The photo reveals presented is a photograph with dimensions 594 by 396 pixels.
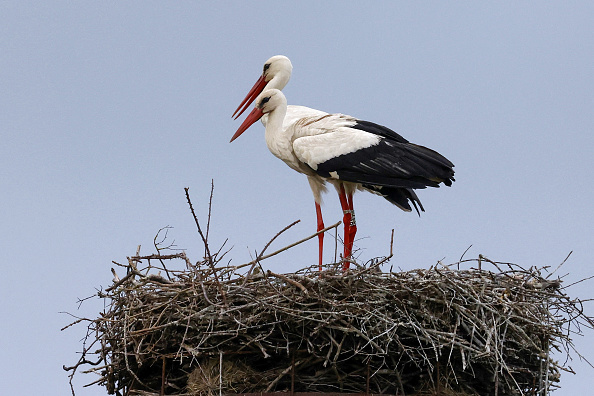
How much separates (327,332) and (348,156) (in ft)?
7.93

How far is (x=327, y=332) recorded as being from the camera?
6176 mm

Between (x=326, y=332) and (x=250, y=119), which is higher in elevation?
(x=250, y=119)

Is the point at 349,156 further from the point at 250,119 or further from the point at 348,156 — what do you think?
the point at 250,119

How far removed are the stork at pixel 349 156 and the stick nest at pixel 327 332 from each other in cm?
167

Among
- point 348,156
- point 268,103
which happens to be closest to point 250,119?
point 268,103

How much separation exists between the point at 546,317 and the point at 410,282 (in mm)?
1036

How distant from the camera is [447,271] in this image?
6473mm

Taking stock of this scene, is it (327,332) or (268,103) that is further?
(268,103)

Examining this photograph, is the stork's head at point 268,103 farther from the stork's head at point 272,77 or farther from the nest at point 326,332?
the nest at point 326,332

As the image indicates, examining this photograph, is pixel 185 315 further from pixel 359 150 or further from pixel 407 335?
pixel 359 150

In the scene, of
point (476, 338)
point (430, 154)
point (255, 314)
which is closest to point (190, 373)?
→ point (255, 314)

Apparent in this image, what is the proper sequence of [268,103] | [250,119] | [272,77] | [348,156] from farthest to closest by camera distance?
[272,77] < [250,119] < [268,103] < [348,156]

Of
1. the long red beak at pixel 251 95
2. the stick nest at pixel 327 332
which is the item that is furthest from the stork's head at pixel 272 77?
the stick nest at pixel 327 332

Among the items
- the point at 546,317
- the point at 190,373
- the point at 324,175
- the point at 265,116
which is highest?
the point at 265,116
